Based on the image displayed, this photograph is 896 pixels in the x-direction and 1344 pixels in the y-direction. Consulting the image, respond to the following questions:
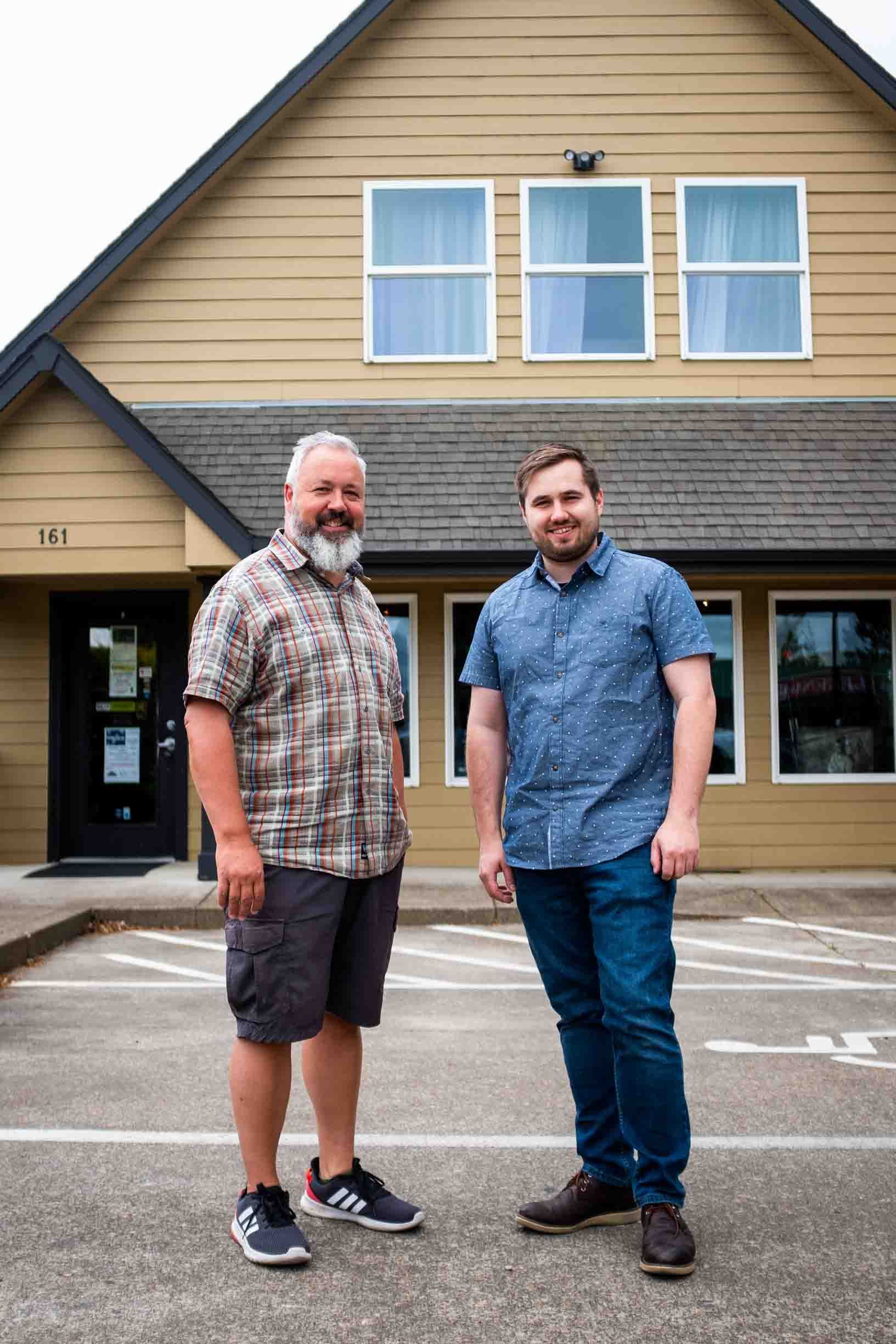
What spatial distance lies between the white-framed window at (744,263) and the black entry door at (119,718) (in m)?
5.57

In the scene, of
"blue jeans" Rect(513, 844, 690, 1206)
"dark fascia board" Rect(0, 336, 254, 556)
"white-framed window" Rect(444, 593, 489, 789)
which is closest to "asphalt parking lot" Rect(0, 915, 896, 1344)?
"blue jeans" Rect(513, 844, 690, 1206)

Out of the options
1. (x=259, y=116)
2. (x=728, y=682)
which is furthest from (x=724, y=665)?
(x=259, y=116)

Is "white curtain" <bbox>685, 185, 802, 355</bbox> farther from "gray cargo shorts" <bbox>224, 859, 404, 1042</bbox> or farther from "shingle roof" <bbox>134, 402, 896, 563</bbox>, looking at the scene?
"gray cargo shorts" <bbox>224, 859, 404, 1042</bbox>

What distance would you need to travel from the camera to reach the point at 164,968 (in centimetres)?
697

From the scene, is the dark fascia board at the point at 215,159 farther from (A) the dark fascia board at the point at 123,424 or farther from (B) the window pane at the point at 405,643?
(B) the window pane at the point at 405,643

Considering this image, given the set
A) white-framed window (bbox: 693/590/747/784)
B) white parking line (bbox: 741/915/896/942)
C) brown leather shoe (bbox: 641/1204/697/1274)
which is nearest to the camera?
brown leather shoe (bbox: 641/1204/697/1274)

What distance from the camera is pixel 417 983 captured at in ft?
21.5

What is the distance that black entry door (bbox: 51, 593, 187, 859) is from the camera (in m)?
11.0

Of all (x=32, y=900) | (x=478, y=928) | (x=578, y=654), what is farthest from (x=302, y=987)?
(x=32, y=900)

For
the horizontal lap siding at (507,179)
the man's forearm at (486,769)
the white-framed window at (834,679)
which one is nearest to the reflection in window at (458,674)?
the horizontal lap siding at (507,179)

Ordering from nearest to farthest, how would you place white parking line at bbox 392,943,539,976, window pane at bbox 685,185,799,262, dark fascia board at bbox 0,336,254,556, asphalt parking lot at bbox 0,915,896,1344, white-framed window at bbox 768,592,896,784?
asphalt parking lot at bbox 0,915,896,1344, white parking line at bbox 392,943,539,976, dark fascia board at bbox 0,336,254,556, white-framed window at bbox 768,592,896,784, window pane at bbox 685,185,799,262

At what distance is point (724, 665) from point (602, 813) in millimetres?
7835

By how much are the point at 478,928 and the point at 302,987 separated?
5420 millimetres

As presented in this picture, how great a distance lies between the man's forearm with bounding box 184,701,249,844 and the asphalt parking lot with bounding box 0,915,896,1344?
109cm
